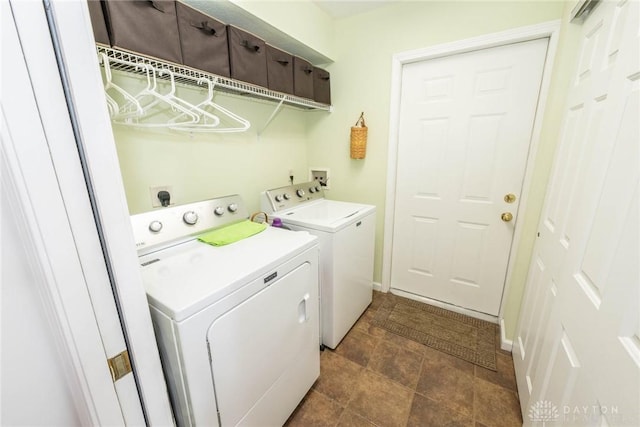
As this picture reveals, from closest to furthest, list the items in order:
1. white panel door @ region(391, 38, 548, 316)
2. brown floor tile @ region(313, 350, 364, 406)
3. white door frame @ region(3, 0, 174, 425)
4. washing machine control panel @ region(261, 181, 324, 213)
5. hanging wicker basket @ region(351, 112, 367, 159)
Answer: white door frame @ region(3, 0, 174, 425) → brown floor tile @ region(313, 350, 364, 406) → white panel door @ region(391, 38, 548, 316) → washing machine control panel @ region(261, 181, 324, 213) → hanging wicker basket @ region(351, 112, 367, 159)

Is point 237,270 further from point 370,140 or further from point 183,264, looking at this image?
point 370,140

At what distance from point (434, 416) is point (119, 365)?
1.55m

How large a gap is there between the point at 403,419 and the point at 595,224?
1301 mm

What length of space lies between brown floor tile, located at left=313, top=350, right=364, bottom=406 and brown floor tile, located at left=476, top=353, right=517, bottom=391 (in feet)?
2.54

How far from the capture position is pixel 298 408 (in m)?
1.48

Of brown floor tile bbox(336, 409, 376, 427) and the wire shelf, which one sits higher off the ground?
the wire shelf

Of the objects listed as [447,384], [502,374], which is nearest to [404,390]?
[447,384]

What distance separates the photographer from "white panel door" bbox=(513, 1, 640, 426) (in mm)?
637

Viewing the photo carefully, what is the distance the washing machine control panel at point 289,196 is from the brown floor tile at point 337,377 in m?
1.12

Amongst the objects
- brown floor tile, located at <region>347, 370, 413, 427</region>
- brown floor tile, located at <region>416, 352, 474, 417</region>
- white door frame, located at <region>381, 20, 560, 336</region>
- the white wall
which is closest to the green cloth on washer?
the white wall

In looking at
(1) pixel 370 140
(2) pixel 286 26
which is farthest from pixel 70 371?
(1) pixel 370 140

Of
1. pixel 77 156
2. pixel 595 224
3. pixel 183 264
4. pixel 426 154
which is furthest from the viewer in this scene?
pixel 426 154

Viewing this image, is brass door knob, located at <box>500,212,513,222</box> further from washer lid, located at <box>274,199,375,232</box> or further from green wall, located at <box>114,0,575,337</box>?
washer lid, located at <box>274,199,375,232</box>

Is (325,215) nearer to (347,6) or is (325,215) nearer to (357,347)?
(357,347)
